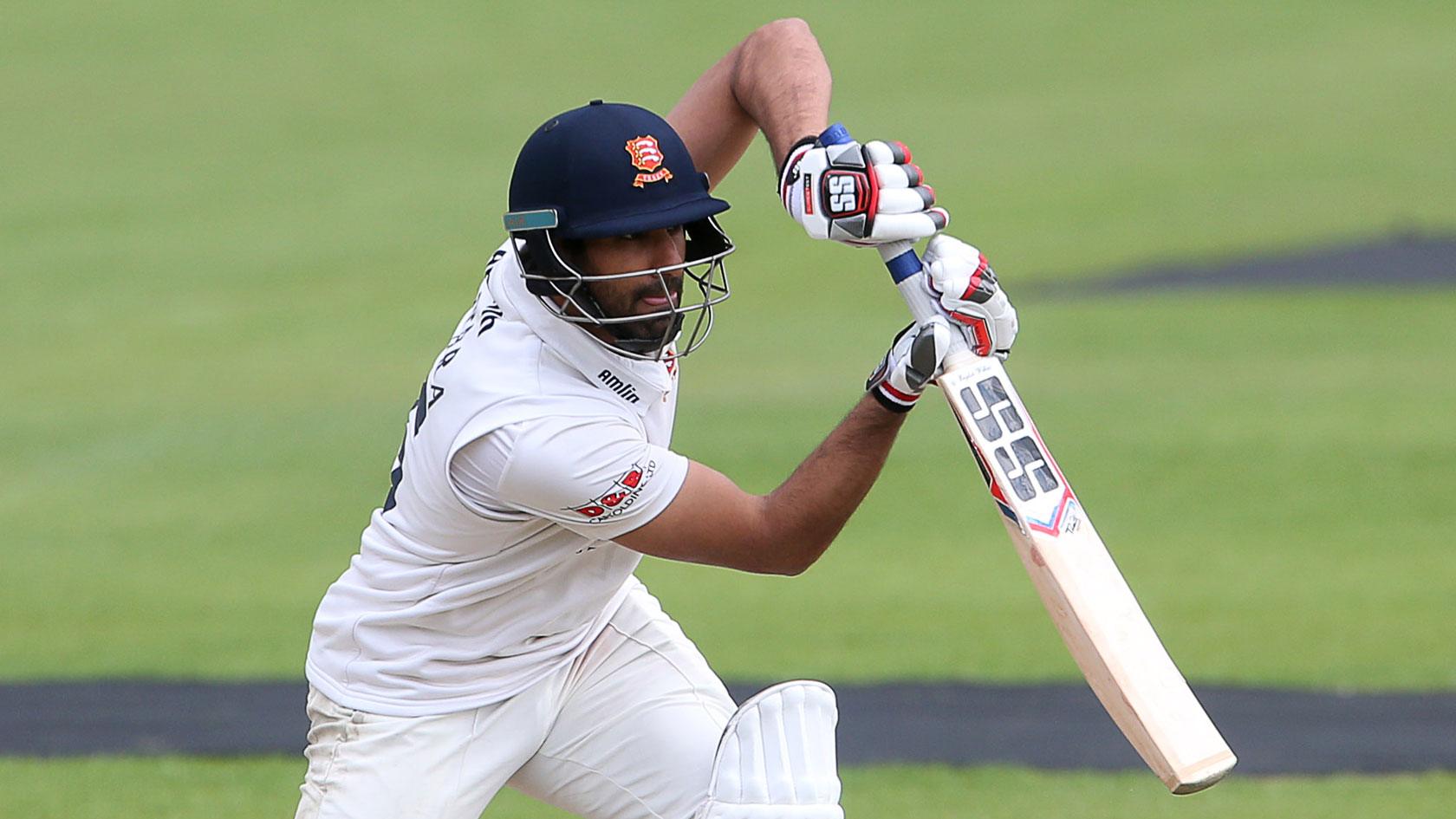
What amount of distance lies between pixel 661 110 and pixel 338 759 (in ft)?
58.9

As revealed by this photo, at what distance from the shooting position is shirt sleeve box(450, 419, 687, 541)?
3.49 meters

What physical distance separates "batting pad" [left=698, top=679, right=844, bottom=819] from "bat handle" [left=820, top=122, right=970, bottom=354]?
0.73m

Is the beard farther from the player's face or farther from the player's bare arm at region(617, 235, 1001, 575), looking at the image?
the player's bare arm at region(617, 235, 1001, 575)

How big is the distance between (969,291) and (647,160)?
66 centimetres

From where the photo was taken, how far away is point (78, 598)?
27.8ft

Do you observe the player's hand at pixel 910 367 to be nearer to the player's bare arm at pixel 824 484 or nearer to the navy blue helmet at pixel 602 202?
the player's bare arm at pixel 824 484

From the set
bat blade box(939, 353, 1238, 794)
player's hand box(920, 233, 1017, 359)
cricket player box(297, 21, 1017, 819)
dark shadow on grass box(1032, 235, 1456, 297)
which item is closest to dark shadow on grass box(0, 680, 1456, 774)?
cricket player box(297, 21, 1017, 819)

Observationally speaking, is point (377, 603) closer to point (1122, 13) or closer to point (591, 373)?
point (591, 373)

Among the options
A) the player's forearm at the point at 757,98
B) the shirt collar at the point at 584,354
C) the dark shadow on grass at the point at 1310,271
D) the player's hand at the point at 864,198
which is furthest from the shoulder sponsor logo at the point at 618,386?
the dark shadow on grass at the point at 1310,271

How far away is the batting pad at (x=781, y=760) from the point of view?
3.64m

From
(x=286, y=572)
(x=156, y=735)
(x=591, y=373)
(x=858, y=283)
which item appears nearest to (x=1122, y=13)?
(x=858, y=283)

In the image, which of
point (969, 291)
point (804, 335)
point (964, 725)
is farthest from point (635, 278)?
point (804, 335)

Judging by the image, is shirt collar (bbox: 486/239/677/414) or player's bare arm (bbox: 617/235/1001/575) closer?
player's bare arm (bbox: 617/235/1001/575)

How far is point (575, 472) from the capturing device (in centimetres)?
349
